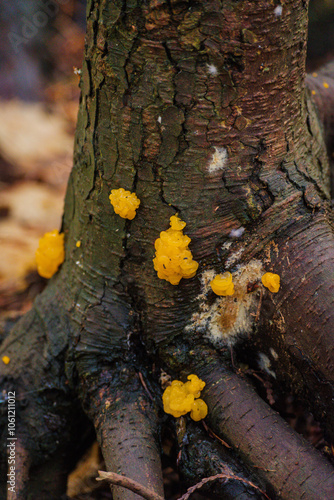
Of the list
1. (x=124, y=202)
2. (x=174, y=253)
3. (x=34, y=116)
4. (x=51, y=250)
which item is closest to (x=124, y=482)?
(x=174, y=253)

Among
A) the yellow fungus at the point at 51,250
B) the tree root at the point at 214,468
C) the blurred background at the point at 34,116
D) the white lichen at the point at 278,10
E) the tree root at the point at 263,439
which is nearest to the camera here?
the white lichen at the point at 278,10

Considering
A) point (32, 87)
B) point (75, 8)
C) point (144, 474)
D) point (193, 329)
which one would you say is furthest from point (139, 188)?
point (75, 8)

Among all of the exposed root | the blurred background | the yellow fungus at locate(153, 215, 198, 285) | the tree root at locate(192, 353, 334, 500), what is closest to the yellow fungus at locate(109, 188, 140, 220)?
the yellow fungus at locate(153, 215, 198, 285)

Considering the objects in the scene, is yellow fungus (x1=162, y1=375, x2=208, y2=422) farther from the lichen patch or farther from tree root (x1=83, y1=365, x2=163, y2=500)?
the lichen patch

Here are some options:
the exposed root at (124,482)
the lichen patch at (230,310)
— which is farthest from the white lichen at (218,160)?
the exposed root at (124,482)

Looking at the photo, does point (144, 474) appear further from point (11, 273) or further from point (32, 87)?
point (32, 87)

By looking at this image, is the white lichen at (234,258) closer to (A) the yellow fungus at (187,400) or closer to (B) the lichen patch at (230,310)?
(B) the lichen patch at (230,310)
